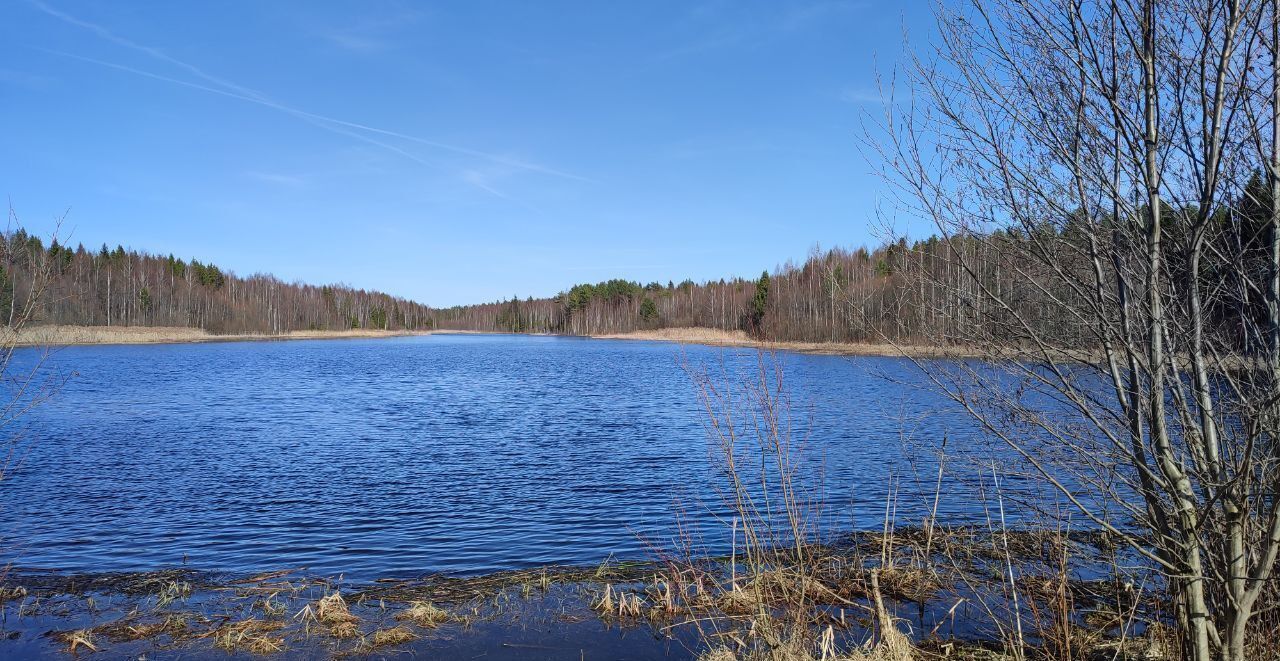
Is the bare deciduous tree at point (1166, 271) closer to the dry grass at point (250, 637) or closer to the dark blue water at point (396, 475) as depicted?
the dark blue water at point (396, 475)

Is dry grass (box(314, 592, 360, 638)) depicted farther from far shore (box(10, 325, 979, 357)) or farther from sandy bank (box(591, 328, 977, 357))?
far shore (box(10, 325, 979, 357))

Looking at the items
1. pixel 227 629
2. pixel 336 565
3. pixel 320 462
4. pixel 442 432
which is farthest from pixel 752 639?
pixel 442 432

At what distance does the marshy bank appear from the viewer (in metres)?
6.30

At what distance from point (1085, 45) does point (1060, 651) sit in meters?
4.24

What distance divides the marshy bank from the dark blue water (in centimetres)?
99

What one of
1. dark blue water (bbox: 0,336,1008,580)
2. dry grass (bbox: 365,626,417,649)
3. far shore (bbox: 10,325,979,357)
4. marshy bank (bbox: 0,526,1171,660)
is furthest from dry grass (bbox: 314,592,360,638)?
far shore (bbox: 10,325,979,357)

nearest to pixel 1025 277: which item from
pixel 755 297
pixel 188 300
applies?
pixel 755 297

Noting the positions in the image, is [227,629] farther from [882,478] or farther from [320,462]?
[882,478]

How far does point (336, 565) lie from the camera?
9.77 metres

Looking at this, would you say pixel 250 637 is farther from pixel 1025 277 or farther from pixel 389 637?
pixel 1025 277

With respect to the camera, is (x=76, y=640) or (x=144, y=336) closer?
(x=76, y=640)

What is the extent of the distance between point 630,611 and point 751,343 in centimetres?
6526

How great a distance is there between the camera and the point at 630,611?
25.0 ft

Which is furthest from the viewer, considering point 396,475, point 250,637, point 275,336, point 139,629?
point 275,336
